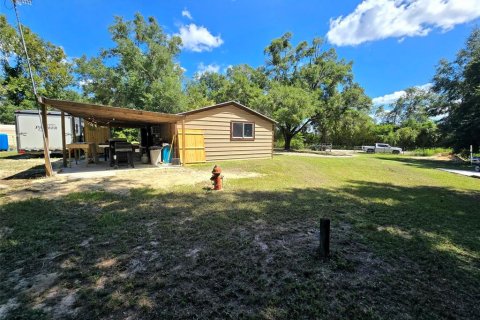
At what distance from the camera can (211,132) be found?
11.4m

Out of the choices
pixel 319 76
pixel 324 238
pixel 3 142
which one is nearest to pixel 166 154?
pixel 324 238

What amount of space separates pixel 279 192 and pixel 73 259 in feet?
14.0

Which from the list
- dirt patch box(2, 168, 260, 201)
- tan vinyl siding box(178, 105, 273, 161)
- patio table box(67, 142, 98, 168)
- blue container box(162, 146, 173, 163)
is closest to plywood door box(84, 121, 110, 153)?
patio table box(67, 142, 98, 168)

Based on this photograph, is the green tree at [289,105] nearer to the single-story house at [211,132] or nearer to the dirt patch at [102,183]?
the single-story house at [211,132]

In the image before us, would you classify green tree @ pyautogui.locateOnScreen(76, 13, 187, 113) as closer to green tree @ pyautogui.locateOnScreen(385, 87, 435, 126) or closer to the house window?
the house window

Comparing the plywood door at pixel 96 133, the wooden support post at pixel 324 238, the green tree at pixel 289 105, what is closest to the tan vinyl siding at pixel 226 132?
the green tree at pixel 289 105

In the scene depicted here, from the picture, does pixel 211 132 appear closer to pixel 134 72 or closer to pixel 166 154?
pixel 166 154

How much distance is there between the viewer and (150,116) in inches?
338

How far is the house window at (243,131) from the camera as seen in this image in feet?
39.6

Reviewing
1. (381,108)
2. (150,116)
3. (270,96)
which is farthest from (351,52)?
(381,108)

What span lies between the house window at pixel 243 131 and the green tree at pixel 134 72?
1140cm

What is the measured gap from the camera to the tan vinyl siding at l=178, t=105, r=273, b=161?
11055 mm

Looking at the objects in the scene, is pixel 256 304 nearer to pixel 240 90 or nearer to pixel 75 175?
pixel 75 175

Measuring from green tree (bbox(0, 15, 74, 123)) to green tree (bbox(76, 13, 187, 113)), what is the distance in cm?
345
